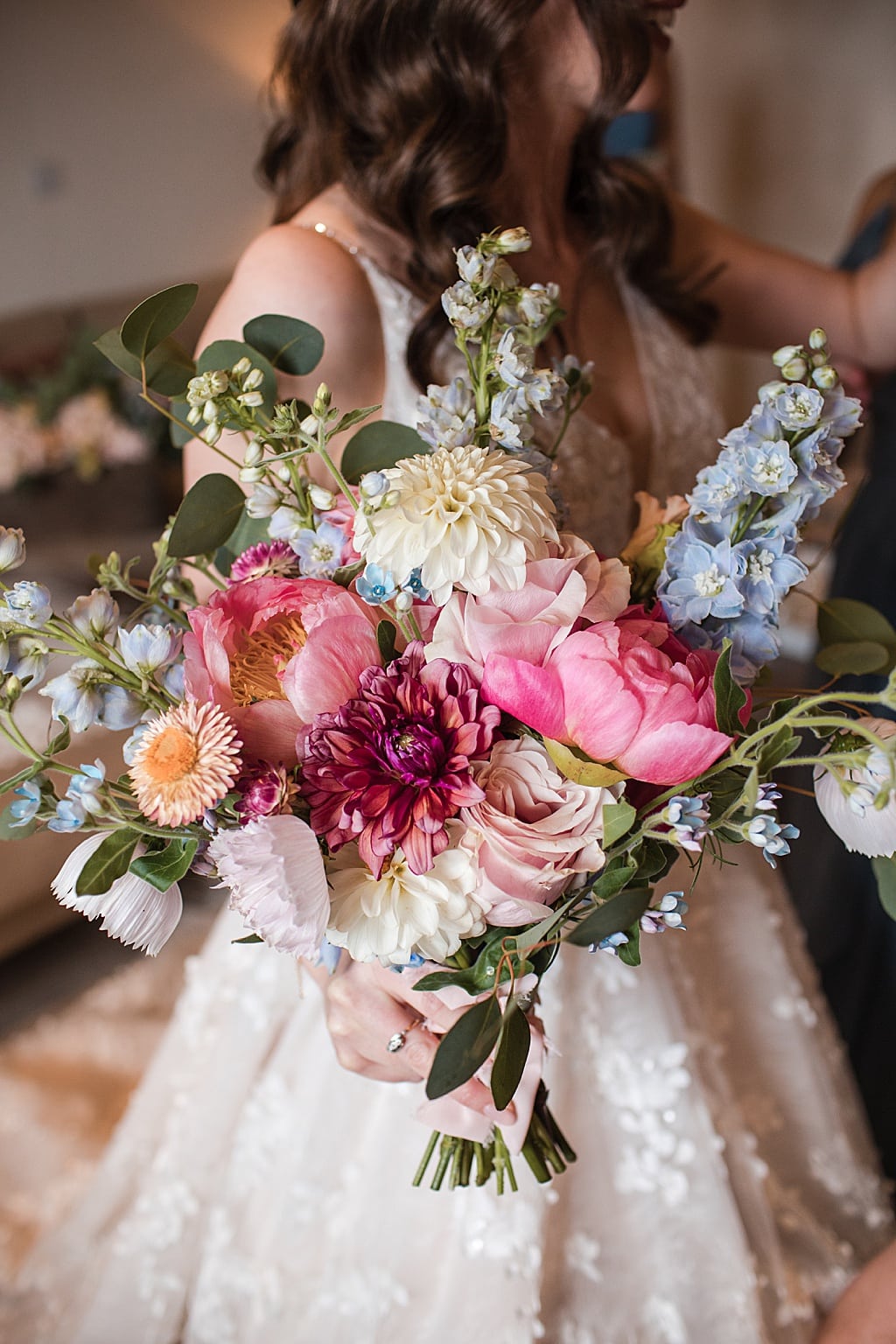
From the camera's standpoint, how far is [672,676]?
1.72ft

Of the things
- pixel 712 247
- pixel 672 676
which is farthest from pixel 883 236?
pixel 672 676

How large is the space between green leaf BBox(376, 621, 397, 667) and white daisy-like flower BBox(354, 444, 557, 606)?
1.4 inches

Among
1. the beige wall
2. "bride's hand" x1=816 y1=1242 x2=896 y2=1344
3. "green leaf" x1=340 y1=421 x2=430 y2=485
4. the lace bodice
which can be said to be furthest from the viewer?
the beige wall

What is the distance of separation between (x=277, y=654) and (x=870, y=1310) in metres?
0.77

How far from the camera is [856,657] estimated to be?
0.71 meters

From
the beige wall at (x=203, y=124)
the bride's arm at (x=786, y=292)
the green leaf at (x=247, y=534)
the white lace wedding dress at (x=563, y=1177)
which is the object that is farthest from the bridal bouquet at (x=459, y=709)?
the beige wall at (x=203, y=124)

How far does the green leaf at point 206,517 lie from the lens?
0.66 meters

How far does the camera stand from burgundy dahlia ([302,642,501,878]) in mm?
509

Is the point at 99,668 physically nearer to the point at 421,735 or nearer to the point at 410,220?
the point at 421,735

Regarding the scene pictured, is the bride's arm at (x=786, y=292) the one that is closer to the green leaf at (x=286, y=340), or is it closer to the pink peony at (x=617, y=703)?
the green leaf at (x=286, y=340)

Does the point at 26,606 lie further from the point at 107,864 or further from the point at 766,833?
the point at 766,833

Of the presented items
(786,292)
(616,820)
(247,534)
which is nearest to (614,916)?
(616,820)

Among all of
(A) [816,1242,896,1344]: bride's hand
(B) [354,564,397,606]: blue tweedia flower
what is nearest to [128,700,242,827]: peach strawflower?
Result: (B) [354,564,397,606]: blue tweedia flower

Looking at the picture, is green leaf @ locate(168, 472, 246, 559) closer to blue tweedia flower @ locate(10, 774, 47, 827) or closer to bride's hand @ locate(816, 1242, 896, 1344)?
blue tweedia flower @ locate(10, 774, 47, 827)
